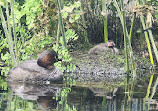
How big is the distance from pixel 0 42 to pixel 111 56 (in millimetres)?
2766

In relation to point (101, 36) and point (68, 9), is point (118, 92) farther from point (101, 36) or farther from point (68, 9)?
point (101, 36)

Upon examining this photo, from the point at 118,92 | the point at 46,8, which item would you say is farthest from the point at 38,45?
the point at 118,92

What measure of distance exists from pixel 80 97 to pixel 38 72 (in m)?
2.40

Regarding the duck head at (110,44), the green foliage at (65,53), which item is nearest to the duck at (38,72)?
the green foliage at (65,53)

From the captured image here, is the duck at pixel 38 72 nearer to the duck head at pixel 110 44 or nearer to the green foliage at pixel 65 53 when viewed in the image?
the green foliage at pixel 65 53

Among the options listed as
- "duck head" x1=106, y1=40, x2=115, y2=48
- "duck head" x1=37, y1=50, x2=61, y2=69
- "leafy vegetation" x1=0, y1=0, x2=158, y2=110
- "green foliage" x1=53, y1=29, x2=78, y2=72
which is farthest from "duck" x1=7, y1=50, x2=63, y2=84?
"duck head" x1=106, y1=40, x2=115, y2=48

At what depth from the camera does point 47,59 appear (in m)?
8.42

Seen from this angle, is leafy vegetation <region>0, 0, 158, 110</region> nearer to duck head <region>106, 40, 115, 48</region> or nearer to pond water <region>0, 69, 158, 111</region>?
pond water <region>0, 69, 158, 111</region>

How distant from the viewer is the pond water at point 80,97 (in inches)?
201

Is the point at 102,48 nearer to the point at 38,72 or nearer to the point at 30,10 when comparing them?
the point at 30,10

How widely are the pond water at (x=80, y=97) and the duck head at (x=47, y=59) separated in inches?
31.2

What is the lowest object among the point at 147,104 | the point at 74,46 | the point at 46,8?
the point at 147,104

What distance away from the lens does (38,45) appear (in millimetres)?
9734

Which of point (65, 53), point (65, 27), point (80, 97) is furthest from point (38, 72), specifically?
point (80, 97)
